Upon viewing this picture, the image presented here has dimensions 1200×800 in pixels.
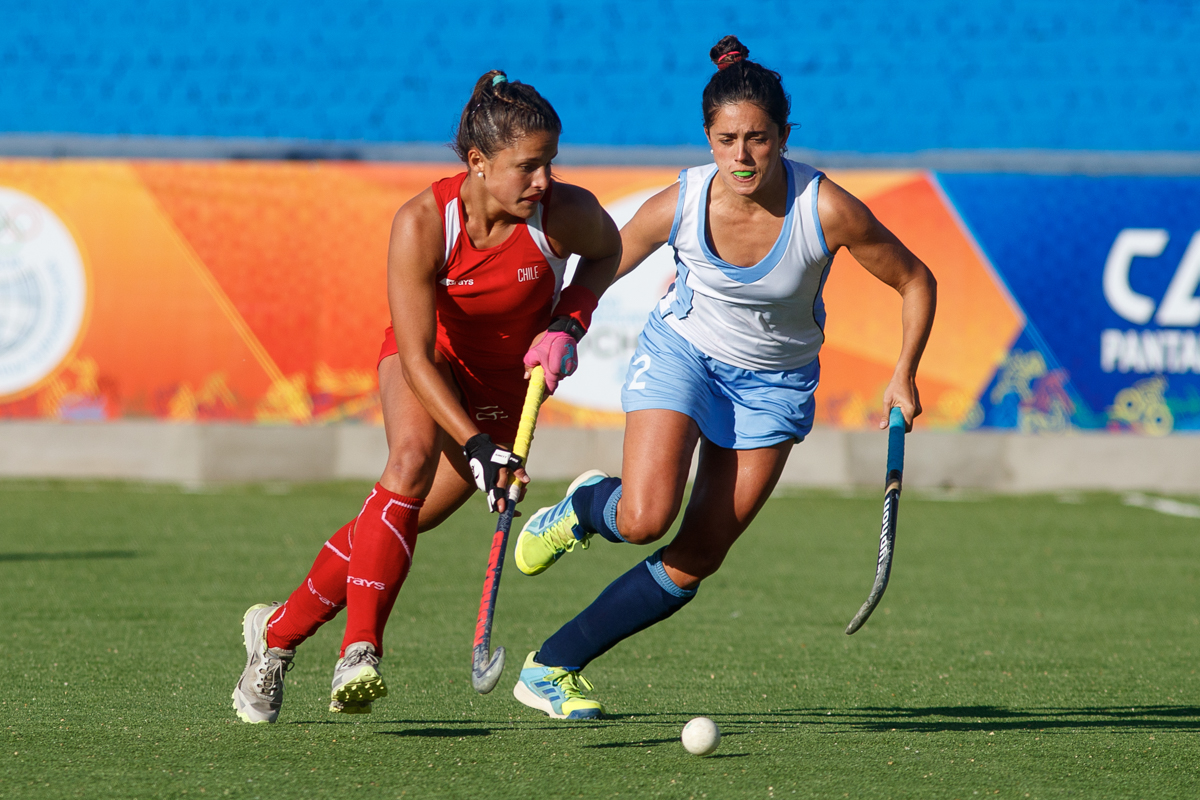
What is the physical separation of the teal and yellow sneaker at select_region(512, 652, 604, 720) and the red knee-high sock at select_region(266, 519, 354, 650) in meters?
0.60

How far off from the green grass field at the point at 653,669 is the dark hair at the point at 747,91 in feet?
5.45

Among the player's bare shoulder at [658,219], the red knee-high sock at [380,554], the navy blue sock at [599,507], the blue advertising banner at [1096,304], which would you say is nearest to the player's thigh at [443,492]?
the red knee-high sock at [380,554]

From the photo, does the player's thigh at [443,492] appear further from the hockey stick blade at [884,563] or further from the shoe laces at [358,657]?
the hockey stick blade at [884,563]

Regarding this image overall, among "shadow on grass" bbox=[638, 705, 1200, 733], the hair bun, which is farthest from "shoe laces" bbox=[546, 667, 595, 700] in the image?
the hair bun

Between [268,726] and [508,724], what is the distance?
0.65 meters

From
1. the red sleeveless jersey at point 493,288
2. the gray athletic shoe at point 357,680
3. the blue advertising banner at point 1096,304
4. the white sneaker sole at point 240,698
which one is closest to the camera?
the gray athletic shoe at point 357,680

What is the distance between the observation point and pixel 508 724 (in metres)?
4.00

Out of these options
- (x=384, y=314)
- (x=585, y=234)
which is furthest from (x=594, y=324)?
(x=585, y=234)

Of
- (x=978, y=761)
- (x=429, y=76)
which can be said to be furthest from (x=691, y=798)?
(x=429, y=76)

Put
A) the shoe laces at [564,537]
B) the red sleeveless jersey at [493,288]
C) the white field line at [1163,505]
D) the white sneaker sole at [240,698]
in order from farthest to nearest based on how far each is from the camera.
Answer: the white field line at [1163,505]
the shoe laces at [564,537]
the white sneaker sole at [240,698]
the red sleeveless jersey at [493,288]

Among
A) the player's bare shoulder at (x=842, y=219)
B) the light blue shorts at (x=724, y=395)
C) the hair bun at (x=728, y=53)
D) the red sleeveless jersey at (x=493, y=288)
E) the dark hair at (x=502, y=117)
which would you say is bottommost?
the light blue shorts at (x=724, y=395)

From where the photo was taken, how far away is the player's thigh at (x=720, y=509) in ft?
13.1

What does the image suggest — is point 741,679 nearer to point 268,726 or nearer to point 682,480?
point 682,480

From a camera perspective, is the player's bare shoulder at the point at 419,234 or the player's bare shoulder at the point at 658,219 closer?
the player's bare shoulder at the point at 419,234
